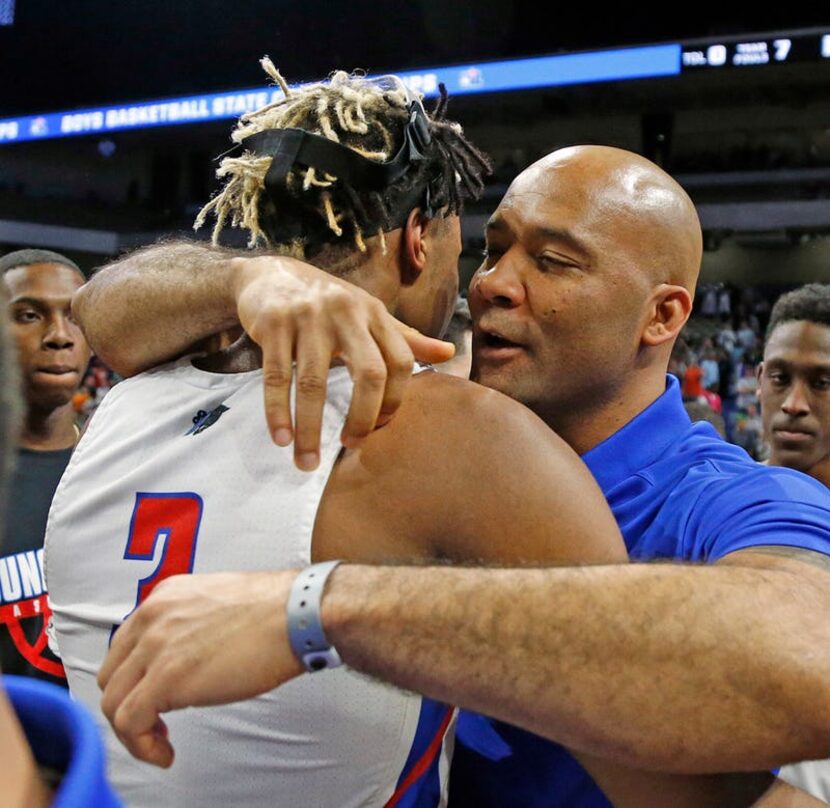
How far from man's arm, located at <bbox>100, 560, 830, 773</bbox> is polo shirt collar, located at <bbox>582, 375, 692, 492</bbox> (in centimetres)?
67

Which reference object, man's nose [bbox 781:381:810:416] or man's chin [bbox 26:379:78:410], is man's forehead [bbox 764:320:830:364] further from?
man's chin [bbox 26:379:78:410]

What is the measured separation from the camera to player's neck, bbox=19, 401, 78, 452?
10.6 ft

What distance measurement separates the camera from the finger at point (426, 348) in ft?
3.91

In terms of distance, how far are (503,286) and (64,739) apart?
54.5 inches

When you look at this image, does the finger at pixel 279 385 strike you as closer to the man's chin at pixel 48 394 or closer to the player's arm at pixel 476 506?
the player's arm at pixel 476 506

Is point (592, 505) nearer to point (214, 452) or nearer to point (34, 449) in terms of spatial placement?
point (214, 452)

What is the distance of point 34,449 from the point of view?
321cm

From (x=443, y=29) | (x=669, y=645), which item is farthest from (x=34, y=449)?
(x=443, y=29)

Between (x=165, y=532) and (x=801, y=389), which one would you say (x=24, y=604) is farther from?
(x=801, y=389)

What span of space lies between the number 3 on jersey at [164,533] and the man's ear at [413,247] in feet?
1.76

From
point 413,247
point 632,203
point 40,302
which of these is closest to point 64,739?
point 413,247

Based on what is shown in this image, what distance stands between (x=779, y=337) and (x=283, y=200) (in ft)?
8.46

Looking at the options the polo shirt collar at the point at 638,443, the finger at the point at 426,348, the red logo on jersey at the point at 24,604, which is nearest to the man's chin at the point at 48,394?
the red logo on jersey at the point at 24,604

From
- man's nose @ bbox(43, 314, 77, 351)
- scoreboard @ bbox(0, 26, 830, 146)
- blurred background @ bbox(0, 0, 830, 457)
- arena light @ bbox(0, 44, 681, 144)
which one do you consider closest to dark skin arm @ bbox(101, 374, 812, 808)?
man's nose @ bbox(43, 314, 77, 351)
